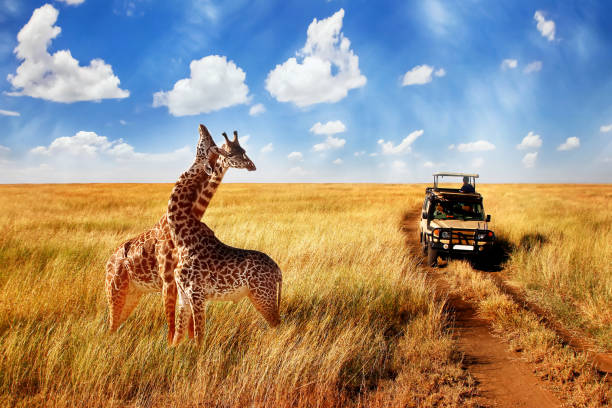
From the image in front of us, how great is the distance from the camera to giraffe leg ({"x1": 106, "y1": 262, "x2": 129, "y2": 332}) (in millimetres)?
3176

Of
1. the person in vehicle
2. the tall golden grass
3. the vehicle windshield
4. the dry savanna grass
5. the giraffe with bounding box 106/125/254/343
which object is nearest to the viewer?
the giraffe with bounding box 106/125/254/343

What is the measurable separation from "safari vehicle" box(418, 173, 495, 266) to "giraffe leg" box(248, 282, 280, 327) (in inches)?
289

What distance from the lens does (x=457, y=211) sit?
34.7ft

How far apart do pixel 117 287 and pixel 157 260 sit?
539 mm

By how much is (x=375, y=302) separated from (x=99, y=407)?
13.2 feet

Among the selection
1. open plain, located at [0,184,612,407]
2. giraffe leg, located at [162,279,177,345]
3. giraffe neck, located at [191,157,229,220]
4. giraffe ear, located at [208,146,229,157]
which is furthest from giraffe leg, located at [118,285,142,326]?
giraffe ear, located at [208,146,229,157]

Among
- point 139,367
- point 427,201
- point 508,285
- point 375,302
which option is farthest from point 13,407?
point 427,201

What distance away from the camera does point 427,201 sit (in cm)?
1101

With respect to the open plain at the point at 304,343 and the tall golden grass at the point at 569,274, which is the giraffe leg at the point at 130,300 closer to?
the open plain at the point at 304,343

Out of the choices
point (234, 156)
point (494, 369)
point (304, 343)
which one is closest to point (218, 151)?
point (234, 156)

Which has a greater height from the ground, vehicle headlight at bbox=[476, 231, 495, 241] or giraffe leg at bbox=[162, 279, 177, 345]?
giraffe leg at bbox=[162, 279, 177, 345]

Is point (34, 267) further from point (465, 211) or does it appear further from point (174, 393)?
point (465, 211)

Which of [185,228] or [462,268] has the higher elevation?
[185,228]

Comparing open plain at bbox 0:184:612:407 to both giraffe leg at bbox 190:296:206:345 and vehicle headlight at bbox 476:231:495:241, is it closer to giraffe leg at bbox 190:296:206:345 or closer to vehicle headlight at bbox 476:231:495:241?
giraffe leg at bbox 190:296:206:345
